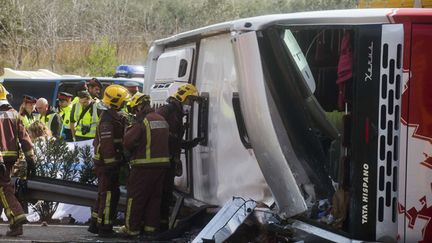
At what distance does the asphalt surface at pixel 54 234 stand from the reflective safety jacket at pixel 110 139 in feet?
2.52

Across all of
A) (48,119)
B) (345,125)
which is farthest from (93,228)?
(48,119)

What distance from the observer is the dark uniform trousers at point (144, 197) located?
755 cm

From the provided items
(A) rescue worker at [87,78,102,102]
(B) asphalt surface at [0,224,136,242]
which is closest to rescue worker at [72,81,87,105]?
(A) rescue worker at [87,78,102,102]

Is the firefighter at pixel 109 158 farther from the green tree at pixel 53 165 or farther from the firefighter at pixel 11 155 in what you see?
the green tree at pixel 53 165

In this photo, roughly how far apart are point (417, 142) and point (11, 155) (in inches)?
188

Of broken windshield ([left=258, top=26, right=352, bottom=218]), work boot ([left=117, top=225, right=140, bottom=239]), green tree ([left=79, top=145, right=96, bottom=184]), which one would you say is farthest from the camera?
green tree ([left=79, top=145, right=96, bottom=184])

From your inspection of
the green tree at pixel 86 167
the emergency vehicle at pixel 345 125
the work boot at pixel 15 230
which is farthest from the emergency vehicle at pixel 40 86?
the emergency vehicle at pixel 345 125

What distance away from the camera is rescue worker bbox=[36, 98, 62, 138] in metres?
12.5

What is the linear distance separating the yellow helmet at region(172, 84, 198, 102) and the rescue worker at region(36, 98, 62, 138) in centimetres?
564

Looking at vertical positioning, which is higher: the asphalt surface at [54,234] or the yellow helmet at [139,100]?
the yellow helmet at [139,100]

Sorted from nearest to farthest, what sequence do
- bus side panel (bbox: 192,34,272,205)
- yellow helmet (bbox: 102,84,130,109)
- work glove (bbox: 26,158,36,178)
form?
bus side panel (bbox: 192,34,272,205)
yellow helmet (bbox: 102,84,130,109)
work glove (bbox: 26,158,36,178)

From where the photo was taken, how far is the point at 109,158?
7941 mm

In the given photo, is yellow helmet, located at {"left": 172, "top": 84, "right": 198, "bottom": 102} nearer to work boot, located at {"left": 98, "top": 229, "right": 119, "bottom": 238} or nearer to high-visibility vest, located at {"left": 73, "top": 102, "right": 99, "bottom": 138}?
work boot, located at {"left": 98, "top": 229, "right": 119, "bottom": 238}

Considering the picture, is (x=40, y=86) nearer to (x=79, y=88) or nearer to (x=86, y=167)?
(x=79, y=88)
